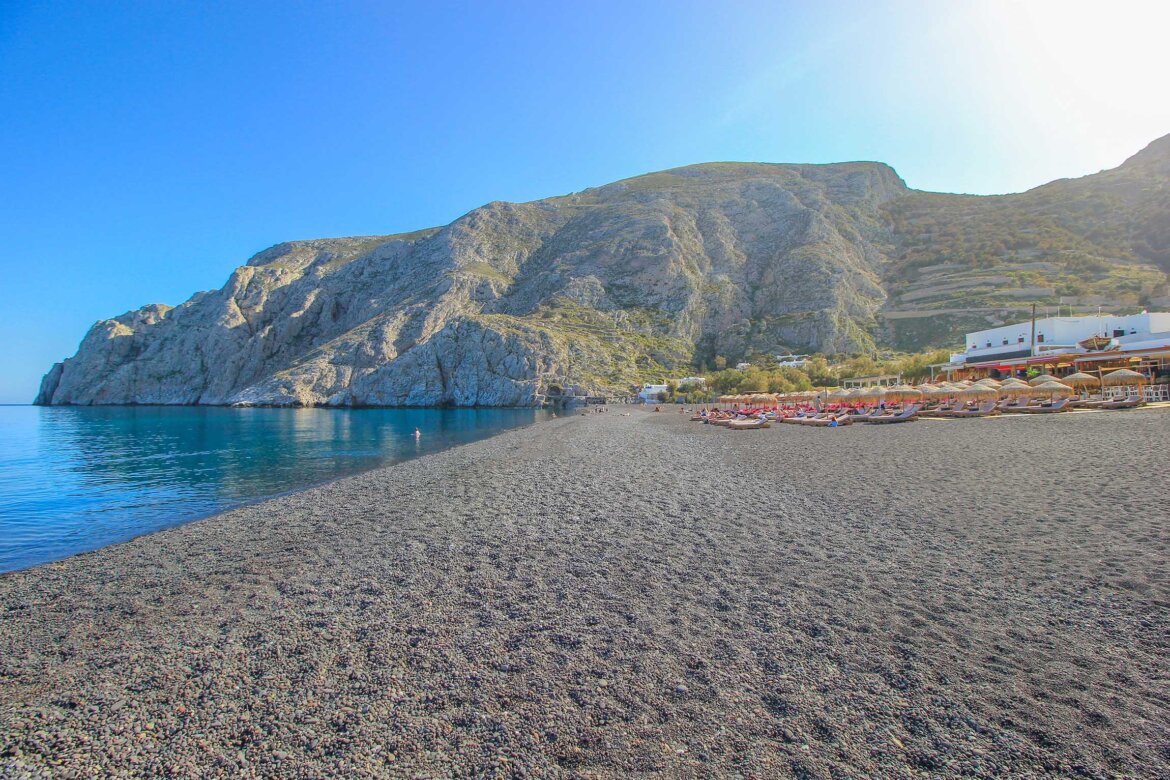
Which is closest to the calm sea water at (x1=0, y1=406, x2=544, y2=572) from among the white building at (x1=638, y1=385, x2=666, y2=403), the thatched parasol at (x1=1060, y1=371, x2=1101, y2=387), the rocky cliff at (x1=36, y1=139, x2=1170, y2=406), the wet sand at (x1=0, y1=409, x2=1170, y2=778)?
the wet sand at (x1=0, y1=409, x2=1170, y2=778)

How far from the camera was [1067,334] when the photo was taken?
2128 inches

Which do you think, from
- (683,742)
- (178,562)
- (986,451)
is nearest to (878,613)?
(683,742)

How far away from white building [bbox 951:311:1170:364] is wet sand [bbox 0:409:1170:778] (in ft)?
178

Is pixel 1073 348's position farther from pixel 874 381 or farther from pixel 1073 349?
pixel 874 381

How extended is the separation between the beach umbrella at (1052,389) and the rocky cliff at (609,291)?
6391 cm

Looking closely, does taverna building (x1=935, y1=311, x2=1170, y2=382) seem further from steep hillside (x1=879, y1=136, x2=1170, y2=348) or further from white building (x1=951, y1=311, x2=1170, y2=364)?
steep hillside (x1=879, y1=136, x2=1170, y2=348)

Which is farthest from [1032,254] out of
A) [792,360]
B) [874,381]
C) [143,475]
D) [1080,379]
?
[143,475]

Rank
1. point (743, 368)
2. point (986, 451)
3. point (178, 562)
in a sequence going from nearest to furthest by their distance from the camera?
point (178, 562), point (986, 451), point (743, 368)

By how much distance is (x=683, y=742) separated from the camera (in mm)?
3986

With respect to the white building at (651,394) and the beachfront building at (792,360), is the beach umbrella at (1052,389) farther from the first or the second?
the white building at (651,394)

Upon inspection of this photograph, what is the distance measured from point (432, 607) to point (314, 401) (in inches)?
4411

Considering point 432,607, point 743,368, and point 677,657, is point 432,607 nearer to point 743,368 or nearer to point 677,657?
point 677,657

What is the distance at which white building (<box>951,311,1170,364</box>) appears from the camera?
1935 inches

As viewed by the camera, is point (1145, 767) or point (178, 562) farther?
point (178, 562)
